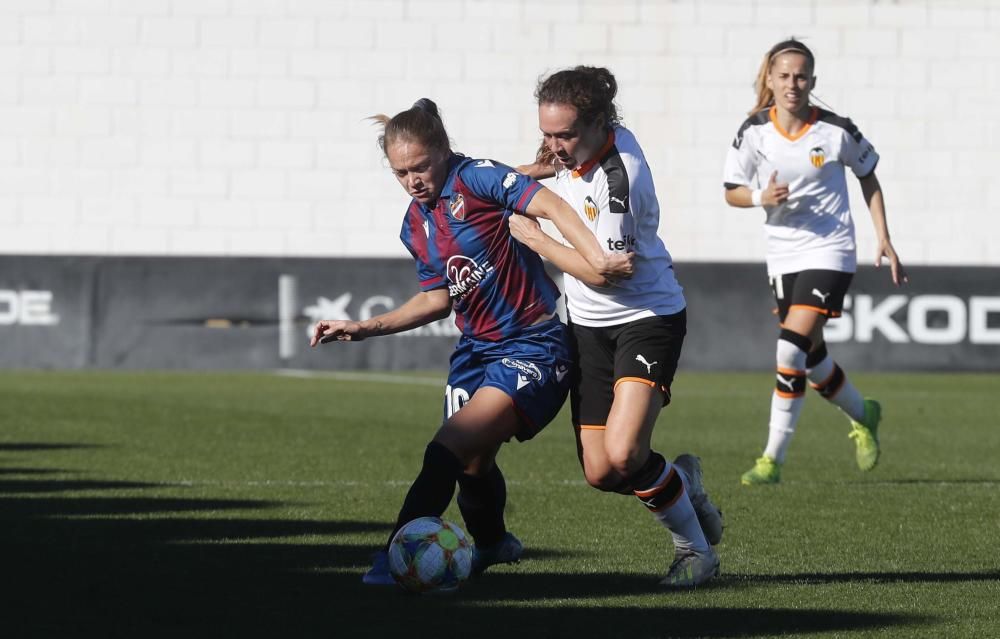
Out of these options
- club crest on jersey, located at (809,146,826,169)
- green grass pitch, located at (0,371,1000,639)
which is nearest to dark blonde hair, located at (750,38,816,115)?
club crest on jersey, located at (809,146,826,169)

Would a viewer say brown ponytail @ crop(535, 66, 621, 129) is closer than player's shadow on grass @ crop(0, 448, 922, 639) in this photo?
No

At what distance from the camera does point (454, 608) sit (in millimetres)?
5336

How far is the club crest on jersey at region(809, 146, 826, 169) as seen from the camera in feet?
30.0

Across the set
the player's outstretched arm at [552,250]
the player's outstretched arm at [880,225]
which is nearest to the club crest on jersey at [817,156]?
the player's outstretched arm at [880,225]

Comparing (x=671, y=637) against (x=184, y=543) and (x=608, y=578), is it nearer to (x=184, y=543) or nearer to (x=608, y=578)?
(x=608, y=578)

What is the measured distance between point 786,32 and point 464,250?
49.8 feet

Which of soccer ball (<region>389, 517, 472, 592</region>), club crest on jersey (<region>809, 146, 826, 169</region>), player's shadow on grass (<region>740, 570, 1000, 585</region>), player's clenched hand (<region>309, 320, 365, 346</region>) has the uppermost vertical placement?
club crest on jersey (<region>809, 146, 826, 169</region>)

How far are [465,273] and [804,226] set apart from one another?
12.3 ft

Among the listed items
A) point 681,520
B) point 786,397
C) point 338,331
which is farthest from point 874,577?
point 786,397

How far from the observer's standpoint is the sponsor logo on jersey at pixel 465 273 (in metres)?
5.85

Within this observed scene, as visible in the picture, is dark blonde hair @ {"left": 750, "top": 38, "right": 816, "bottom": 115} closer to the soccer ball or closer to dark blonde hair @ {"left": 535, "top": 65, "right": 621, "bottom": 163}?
dark blonde hair @ {"left": 535, "top": 65, "right": 621, "bottom": 163}

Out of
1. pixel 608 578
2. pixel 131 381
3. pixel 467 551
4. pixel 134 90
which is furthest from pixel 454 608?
pixel 134 90

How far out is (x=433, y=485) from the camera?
567 centimetres

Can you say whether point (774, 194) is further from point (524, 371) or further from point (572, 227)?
point (572, 227)
